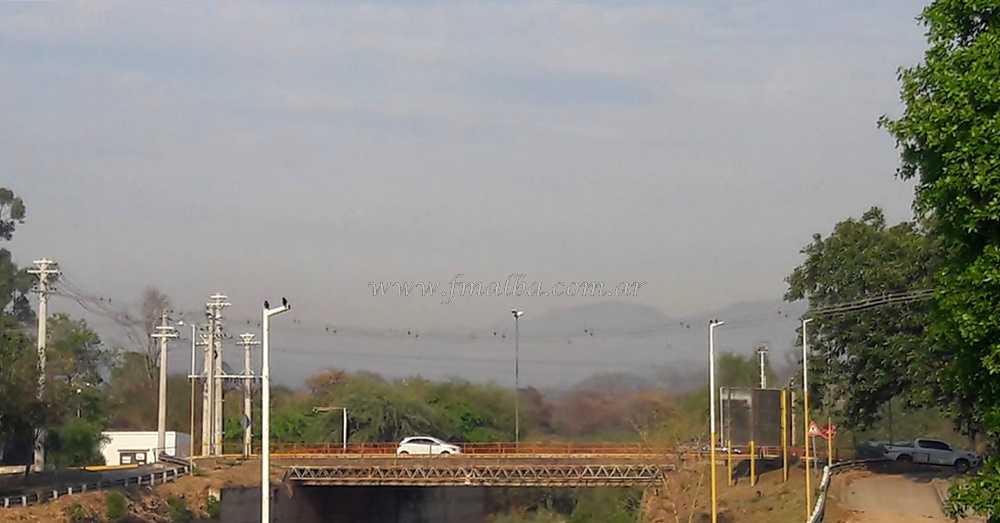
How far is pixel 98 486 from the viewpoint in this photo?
187 ft

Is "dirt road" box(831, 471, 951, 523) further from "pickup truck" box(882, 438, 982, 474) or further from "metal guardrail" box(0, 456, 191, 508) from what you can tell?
"metal guardrail" box(0, 456, 191, 508)

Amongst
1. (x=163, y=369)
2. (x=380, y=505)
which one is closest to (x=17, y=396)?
(x=163, y=369)

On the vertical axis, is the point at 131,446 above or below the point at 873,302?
below

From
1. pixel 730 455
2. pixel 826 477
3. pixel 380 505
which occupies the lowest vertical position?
pixel 380 505

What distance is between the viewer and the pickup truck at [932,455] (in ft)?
204

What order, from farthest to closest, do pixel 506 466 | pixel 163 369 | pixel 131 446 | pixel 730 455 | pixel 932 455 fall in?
pixel 131 446 < pixel 163 369 < pixel 506 466 < pixel 932 455 < pixel 730 455

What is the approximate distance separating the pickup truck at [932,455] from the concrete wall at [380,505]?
31.6 meters

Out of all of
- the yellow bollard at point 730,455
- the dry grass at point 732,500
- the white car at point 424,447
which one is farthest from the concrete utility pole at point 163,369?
the yellow bollard at point 730,455

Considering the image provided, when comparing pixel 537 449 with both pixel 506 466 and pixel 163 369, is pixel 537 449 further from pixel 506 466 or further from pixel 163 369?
pixel 163 369

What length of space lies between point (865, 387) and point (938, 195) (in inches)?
1692

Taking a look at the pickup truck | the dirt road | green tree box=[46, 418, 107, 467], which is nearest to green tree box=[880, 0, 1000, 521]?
the dirt road

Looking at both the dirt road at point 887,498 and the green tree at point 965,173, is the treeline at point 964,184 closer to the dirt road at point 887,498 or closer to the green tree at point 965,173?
the green tree at point 965,173

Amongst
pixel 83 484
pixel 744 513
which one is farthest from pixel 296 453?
pixel 744 513

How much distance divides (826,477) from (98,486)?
3109cm
